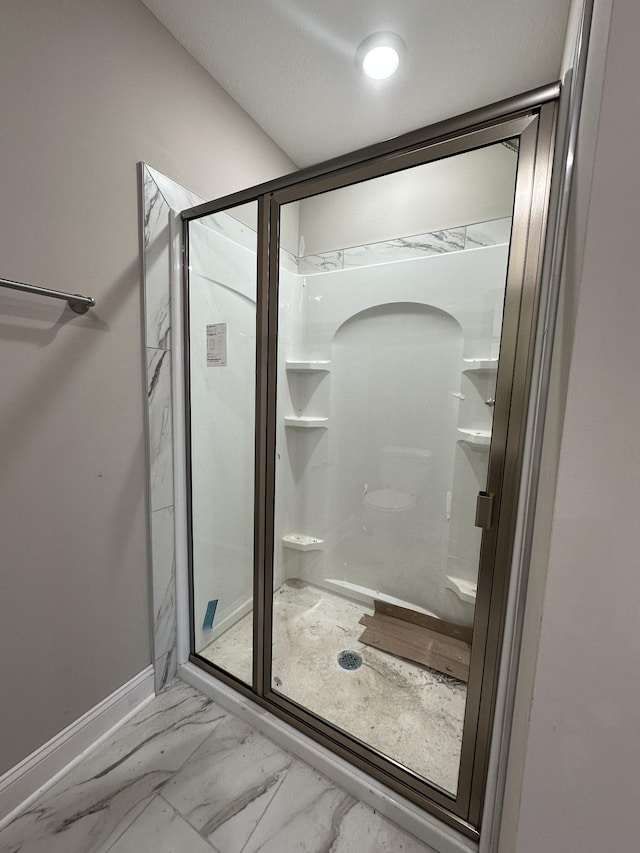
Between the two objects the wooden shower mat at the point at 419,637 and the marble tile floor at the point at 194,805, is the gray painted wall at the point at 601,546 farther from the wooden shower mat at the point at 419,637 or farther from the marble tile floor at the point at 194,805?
the wooden shower mat at the point at 419,637

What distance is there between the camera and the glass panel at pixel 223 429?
4.43 feet

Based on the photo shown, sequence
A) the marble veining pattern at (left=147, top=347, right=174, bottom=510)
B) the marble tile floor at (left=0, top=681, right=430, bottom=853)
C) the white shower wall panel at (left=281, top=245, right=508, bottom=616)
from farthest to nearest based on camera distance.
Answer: the white shower wall panel at (left=281, top=245, right=508, bottom=616), the marble veining pattern at (left=147, top=347, right=174, bottom=510), the marble tile floor at (left=0, top=681, right=430, bottom=853)

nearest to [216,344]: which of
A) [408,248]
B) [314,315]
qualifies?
[314,315]

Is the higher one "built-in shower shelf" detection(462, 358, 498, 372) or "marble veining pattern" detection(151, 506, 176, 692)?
"built-in shower shelf" detection(462, 358, 498, 372)

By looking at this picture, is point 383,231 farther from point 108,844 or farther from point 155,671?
point 108,844

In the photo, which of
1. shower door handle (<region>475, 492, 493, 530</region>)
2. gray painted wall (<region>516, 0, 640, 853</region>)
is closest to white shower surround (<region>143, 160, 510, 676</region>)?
shower door handle (<region>475, 492, 493, 530</region>)

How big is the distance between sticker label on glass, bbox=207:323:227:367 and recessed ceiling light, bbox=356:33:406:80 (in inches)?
43.2

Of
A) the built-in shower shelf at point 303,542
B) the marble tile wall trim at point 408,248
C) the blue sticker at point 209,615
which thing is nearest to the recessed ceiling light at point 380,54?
the marble tile wall trim at point 408,248

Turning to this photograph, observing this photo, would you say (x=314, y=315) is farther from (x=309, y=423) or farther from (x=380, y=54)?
(x=380, y=54)

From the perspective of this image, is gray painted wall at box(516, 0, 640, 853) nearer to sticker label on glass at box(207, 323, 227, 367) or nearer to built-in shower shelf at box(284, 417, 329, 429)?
sticker label on glass at box(207, 323, 227, 367)

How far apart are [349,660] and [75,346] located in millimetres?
1619

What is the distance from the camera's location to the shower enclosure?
0.89 m

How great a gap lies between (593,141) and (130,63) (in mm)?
1413

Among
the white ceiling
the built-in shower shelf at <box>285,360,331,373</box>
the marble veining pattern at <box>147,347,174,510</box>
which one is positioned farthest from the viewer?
the built-in shower shelf at <box>285,360,331,373</box>
